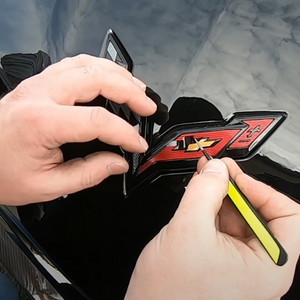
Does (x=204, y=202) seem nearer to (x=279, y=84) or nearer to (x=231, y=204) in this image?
(x=231, y=204)

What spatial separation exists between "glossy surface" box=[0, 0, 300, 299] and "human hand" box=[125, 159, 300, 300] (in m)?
0.12

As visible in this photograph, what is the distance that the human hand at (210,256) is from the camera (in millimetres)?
706

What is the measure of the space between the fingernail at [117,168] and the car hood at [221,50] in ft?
0.42

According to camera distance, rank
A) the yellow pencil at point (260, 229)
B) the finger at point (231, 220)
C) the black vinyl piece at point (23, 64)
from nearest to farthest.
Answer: the yellow pencil at point (260, 229)
the finger at point (231, 220)
the black vinyl piece at point (23, 64)

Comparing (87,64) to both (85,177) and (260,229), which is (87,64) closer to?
(85,177)

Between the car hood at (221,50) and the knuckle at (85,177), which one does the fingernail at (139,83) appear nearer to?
the car hood at (221,50)

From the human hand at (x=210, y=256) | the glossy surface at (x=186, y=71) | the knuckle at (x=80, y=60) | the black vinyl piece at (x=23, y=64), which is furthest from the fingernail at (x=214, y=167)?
the black vinyl piece at (x=23, y=64)

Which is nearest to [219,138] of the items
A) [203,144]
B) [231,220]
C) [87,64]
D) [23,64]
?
[203,144]

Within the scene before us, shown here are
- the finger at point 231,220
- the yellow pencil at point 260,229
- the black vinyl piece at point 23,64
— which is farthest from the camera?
the black vinyl piece at point 23,64

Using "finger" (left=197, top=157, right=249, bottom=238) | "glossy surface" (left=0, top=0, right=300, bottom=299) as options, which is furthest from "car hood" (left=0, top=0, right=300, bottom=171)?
"finger" (left=197, top=157, right=249, bottom=238)

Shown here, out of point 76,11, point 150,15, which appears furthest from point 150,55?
point 76,11

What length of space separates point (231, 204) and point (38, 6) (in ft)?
1.83

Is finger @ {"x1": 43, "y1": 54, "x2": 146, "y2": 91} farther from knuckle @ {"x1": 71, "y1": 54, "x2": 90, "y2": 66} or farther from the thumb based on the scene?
the thumb

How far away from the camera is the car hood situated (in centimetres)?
84
